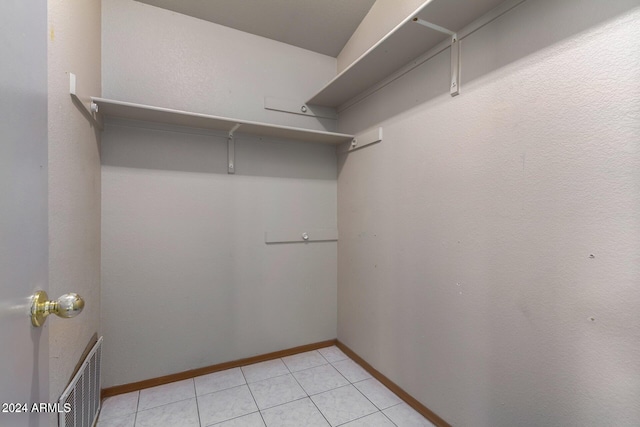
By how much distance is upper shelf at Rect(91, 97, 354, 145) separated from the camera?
68.2 inches

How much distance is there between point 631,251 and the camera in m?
0.95

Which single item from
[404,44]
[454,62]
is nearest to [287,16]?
[404,44]

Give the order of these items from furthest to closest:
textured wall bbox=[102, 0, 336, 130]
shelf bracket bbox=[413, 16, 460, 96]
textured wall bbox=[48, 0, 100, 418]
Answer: textured wall bbox=[102, 0, 336, 130] → shelf bracket bbox=[413, 16, 460, 96] → textured wall bbox=[48, 0, 100, 418]

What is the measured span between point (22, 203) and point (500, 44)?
1.85m

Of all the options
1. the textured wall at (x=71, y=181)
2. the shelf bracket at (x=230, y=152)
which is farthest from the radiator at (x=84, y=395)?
the shelf bracket at (x=230, y=152)

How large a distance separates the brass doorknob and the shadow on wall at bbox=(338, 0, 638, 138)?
183cm

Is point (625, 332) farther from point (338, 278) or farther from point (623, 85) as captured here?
point (338, 278)

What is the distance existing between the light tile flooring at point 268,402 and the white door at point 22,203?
1.37 meters

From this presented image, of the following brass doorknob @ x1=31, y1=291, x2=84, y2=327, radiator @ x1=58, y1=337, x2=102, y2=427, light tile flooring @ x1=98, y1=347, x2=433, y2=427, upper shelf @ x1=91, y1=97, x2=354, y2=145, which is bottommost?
light tile flooring @ x1=98, y1=347, x2=433, y2=427

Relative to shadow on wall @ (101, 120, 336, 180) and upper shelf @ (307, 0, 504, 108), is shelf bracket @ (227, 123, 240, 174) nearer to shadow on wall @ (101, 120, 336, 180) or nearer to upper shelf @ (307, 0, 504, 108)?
shadow on wall @ (101, 120, 336, 180)

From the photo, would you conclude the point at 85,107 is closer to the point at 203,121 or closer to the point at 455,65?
the point at 203,121

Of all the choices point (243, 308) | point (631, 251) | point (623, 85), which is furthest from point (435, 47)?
point (243, 308)

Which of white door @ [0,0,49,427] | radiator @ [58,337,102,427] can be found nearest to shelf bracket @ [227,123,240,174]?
radiator @ [58,337,102,427]

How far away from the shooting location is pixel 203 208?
2182 mm
